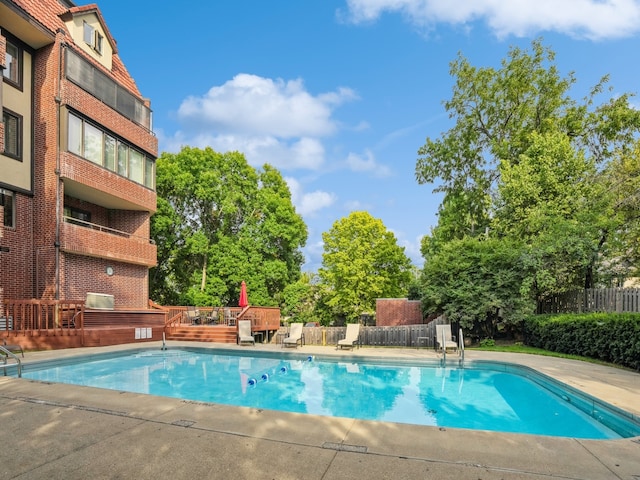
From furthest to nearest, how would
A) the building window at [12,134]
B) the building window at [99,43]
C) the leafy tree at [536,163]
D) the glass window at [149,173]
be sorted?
the glass window at [149,173], the building window at [99,43], the leafy tree at [536,163], the building window at [12,134]

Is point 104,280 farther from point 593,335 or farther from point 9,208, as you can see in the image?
point 593,335

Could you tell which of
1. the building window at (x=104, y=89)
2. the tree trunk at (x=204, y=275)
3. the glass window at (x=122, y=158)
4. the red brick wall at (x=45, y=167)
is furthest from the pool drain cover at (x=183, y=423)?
the tree trunk at (x=204, y=275)

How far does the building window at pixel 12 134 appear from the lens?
534 inches

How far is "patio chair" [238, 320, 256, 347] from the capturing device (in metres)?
15.5

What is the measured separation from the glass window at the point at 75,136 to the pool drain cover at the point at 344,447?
15.5m

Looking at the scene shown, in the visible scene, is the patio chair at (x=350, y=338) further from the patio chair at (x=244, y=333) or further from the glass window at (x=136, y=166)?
the glass window at (x=136, y=166)

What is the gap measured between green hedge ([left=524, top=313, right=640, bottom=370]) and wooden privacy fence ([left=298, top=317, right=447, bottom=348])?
3552mm

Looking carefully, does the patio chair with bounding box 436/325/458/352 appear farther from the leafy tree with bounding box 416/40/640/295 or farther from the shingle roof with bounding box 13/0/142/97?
the shingle roof with bounding box 13/0/142/97

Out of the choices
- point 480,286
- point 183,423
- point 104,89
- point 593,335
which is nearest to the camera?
point 183,423

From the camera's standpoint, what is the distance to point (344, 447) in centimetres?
393

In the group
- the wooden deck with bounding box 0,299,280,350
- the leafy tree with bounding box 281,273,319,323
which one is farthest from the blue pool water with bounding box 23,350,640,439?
the leafy tree with bounding box 281,273,319,323

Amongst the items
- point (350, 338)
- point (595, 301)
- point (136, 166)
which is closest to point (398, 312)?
point (350, 338)

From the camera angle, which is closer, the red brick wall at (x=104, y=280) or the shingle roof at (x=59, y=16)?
the shingle roof at (x=59, y=16)

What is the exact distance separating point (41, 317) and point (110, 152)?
764 centimetres
